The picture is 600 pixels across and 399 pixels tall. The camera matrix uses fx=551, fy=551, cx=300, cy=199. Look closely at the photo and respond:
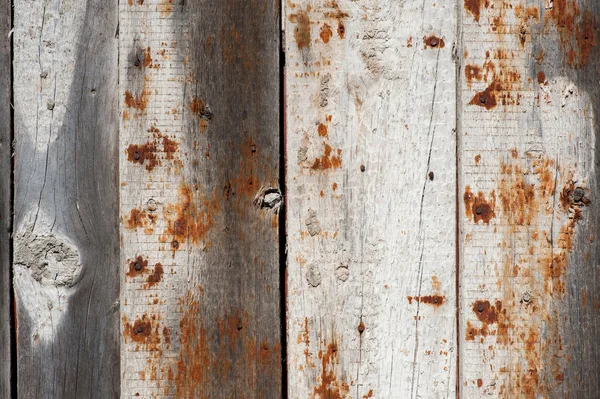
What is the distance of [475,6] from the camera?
137 centimetres

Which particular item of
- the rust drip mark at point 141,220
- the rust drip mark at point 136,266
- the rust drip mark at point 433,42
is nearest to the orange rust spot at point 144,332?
the rust drip mark at point 136,266

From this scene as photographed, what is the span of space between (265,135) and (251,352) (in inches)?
21.1

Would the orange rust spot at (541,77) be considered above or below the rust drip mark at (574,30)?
below

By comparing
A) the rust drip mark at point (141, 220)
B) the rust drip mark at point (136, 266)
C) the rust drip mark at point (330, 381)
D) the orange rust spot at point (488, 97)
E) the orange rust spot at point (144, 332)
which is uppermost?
the orange rust spot at point (488, 97)

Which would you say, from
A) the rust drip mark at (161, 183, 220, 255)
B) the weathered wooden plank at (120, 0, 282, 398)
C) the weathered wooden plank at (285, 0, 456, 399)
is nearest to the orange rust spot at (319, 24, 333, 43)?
A: the weathered wooden plank at (285, 0, 456, 399)

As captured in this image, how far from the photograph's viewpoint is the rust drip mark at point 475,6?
1373 millimetres

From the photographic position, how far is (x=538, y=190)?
1365mm

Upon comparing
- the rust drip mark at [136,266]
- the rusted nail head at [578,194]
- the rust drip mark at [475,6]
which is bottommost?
the rust drip mark at [136,266]

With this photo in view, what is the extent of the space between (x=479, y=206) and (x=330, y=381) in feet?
1.85

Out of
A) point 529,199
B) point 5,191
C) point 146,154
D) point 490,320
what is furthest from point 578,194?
point 5,191

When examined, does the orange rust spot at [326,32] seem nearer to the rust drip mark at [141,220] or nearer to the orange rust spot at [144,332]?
the rust drip mark at [141,220]

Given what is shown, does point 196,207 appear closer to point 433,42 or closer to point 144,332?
point 144,332

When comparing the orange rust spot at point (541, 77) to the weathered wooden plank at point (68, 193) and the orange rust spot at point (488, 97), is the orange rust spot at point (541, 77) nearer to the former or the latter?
the orange rust spot at point (488, 97)

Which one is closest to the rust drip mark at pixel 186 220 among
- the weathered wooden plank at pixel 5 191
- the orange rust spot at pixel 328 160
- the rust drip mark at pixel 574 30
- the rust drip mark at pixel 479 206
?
the orange rust spot at pixel 328 160
